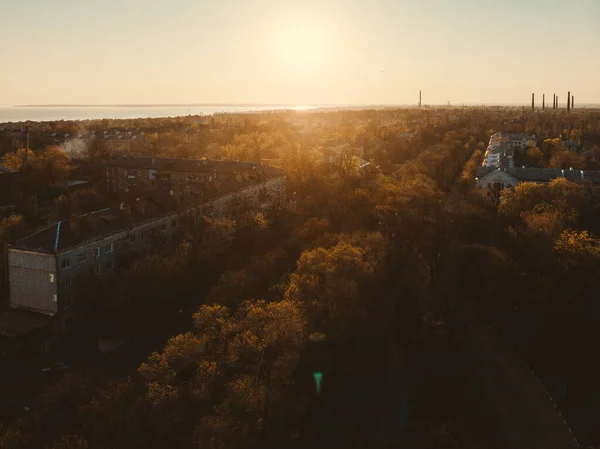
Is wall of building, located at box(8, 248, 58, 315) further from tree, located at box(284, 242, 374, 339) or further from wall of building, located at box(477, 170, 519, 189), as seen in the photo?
wall of building, located at box(477, 170, 519, 189)

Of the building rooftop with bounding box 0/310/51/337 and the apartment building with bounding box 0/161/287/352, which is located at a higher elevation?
the apartment building with bounding box 0/161/287/352

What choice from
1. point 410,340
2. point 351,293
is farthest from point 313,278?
point 410,340

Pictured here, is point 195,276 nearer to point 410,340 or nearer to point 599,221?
point 410,340

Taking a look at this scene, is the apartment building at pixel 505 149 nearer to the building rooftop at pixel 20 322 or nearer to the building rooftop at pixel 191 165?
the building rooftop at pixel 191 165

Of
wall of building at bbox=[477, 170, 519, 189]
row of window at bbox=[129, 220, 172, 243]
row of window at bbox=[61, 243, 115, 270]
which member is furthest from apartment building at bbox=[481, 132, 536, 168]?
row of window at bbox=[61, 243, 115, 270]

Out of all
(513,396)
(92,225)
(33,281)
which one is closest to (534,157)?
(513,396)

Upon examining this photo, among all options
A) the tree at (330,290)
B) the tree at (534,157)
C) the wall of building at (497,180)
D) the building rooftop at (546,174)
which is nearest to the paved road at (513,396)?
the tree at (330,290)
